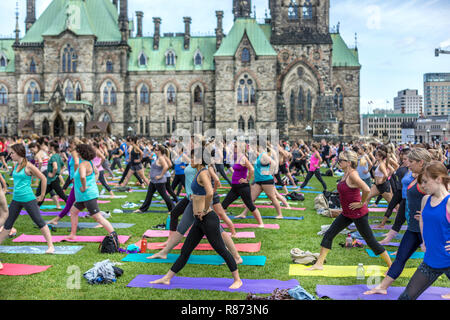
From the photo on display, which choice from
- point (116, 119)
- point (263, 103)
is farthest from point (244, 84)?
point (116, 119)

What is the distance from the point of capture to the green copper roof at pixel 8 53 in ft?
173

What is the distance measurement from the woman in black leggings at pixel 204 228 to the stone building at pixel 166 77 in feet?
134

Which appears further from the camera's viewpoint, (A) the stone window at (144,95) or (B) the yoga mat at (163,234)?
(A) the stone window at (144,95)

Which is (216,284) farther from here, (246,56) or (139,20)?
(139,20)

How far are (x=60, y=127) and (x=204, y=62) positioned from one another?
16.3 metres

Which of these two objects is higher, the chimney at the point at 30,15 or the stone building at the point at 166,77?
the chimney at the point at 30,15

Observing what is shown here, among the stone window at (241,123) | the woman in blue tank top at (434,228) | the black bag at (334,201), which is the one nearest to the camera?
the woman in blue tank top at (434,228)

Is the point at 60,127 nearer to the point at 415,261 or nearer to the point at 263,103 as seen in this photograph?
the point at 263,103

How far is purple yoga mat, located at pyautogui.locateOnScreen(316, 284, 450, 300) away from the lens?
646cm

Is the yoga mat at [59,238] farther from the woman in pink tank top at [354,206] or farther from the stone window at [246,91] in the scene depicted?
the stone window at [246,91]

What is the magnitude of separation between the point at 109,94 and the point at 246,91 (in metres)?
14.2

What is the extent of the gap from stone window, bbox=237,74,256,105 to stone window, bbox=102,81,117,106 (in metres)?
12.9

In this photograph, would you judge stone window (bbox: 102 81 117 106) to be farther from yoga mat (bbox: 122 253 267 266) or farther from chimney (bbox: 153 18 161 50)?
yoga mat (bbox: 122 253 267 266)

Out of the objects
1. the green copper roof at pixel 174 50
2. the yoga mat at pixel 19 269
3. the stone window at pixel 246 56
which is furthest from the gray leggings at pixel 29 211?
the green copper roof at pixel 174 50
